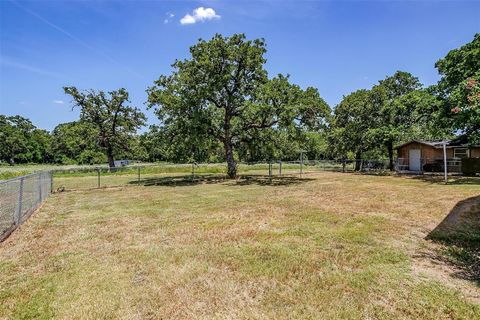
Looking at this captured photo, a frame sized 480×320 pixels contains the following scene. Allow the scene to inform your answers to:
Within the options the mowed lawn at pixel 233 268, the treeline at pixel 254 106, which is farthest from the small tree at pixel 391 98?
the mowed lawn at pixel 233 268

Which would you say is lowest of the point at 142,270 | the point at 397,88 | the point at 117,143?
the point at 142,270

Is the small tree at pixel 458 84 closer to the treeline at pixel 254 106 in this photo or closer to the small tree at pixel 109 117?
the treeline at pixel 254 106

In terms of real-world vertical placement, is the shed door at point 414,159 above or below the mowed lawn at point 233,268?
above

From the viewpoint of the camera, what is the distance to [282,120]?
19.9 m

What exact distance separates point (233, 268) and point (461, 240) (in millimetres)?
4728

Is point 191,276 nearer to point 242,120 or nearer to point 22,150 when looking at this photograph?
point 242,120

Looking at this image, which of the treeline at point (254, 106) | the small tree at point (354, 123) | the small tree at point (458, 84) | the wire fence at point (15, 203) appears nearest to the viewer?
the wire fence at point (15, 203)

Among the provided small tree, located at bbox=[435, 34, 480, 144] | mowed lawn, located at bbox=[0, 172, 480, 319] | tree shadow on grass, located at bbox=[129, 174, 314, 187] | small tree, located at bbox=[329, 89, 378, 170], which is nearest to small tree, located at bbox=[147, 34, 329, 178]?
tree shadow on grass, located at bbox=[129, 174, 314, 187]

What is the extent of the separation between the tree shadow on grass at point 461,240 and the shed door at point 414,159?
771 inches

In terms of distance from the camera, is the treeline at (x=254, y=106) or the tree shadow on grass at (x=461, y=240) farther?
the treeline at (x=254, y=106)

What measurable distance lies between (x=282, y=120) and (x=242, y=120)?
12.4 ft

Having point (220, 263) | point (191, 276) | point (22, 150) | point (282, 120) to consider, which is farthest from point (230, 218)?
point (22, 150)

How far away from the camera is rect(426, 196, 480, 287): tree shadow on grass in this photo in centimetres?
465

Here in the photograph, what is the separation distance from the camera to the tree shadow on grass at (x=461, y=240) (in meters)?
4.65
